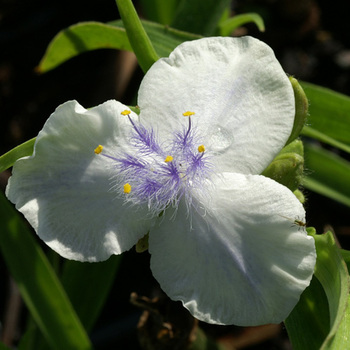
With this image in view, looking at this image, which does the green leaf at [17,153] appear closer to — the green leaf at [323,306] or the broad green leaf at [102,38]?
the broad green leaf at [102,38]

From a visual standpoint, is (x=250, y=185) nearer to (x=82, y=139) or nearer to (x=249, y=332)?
(x=82, y=139)

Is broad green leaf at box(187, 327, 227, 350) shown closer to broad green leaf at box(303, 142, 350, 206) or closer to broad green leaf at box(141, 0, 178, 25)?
broad green leaf at box(303, 142, 350, 206)

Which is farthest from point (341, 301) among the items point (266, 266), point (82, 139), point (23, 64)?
point (23, 64)

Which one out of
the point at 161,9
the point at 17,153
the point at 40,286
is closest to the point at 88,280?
the point at 40,286

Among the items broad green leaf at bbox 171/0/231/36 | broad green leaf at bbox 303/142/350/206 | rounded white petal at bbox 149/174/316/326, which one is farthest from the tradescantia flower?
broad green leaf at bbox 303/142/350/206

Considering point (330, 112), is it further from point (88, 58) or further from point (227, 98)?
point (88, 58)
